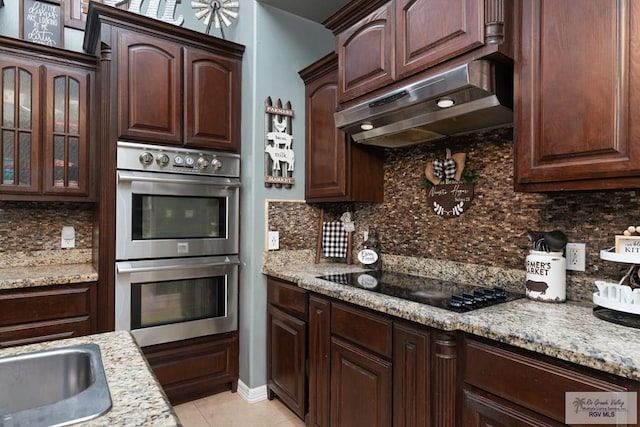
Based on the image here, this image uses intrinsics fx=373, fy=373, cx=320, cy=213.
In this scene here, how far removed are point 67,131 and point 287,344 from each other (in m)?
2.01

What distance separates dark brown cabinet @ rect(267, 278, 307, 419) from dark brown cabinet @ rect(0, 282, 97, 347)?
3.63 ft

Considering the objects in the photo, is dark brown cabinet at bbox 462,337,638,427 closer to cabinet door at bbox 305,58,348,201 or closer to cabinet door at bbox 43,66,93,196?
cabinet door at bbox 305,58,348,201

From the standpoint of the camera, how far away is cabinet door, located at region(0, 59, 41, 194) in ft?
7.52

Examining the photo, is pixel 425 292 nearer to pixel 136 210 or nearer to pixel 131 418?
pixel 131 418

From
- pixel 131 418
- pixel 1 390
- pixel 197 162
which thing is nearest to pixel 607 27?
pixel 131 418

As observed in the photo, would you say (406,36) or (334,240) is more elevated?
(406,36)

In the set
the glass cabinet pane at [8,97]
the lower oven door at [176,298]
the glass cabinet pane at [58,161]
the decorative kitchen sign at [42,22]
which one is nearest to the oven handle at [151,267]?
the lower oven door at [176,298]

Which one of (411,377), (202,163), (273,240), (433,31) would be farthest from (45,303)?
(433,31)

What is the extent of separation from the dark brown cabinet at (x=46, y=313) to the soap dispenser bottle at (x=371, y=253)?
1.69 m

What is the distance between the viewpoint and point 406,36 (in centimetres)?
181

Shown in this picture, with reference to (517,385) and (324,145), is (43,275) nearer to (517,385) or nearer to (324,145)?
(324,145)

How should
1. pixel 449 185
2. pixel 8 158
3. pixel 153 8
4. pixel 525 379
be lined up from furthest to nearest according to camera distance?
pixel 153 8 → pixel 8 158 → pixel 449 185 → pixel 525 379

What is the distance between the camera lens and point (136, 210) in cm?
231

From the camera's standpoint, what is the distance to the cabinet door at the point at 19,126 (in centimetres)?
229
